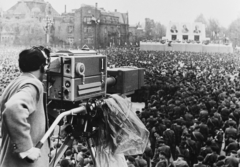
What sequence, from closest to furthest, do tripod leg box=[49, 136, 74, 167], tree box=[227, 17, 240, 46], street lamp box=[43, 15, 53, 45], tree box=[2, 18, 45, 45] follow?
tripod leg box=[49, 136, 74, 167] < tree box=[2, 18, 45, 45] < street lamp box=[43, 15, 53, 45] < tree box=[227, 17, 240, 46]

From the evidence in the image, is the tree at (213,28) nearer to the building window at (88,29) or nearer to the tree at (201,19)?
the tree at (201,19)

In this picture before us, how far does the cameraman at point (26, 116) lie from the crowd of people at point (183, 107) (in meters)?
0.62

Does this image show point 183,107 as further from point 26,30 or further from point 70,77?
point 70,77

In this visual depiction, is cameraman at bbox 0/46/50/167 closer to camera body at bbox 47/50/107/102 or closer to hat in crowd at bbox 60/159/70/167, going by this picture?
camera body at bbox 47/50/107/102

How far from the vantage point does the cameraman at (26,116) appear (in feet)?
7.67

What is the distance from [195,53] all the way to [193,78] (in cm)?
145

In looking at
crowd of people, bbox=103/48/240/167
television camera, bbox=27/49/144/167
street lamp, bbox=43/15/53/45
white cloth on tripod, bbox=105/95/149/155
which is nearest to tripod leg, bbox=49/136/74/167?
television camera, bbox=27/49/144/167

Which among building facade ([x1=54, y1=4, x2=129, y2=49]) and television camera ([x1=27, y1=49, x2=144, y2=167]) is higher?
building facade ([x1=54, y1=4, x2=129, y2=49])

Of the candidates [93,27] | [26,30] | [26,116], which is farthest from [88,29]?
[26,116]

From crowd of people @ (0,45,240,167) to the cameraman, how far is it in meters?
0.62

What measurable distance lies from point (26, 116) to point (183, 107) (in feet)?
25.0

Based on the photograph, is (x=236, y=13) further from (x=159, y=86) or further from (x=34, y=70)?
(x=34, y=70)

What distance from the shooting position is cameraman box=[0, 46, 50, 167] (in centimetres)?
234

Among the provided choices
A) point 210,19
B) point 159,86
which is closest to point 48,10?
point 159,86
